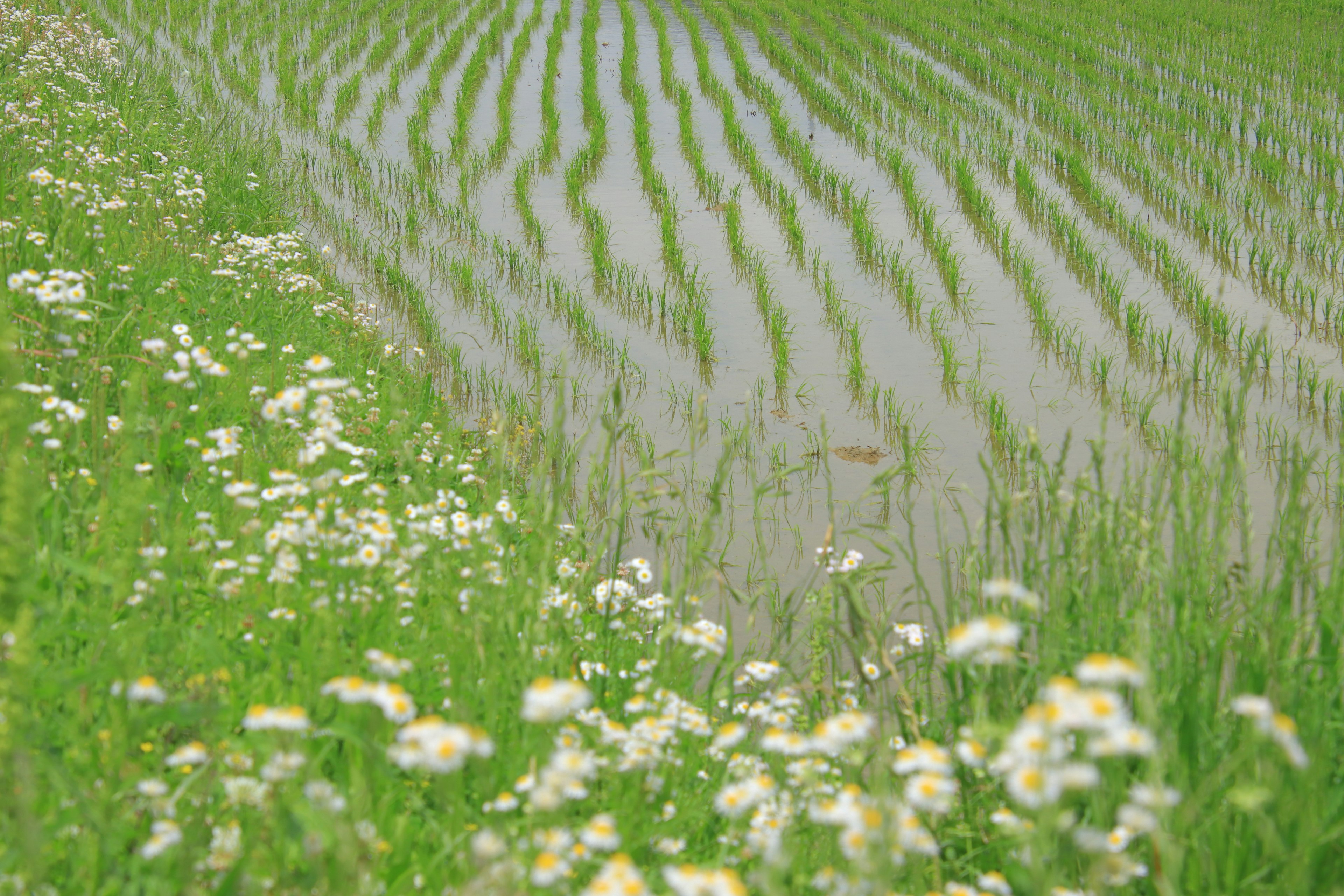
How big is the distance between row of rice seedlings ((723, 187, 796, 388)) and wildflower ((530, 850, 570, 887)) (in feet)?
12.4

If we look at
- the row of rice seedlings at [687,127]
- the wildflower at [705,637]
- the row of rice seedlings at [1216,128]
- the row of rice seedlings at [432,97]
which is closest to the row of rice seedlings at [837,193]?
the row of rice seedlings at [687,127]

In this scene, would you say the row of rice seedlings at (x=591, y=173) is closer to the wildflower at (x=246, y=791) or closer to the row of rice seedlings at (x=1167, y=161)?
the row of rice seedlings at (x=1167, y=161)

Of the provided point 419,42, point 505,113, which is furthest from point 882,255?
point 419,42

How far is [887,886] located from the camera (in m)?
1.48

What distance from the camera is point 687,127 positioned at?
9859 millimetres

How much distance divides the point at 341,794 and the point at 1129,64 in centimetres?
1354

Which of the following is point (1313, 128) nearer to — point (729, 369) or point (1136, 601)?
point (729, 369)

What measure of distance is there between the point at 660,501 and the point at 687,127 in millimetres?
6579

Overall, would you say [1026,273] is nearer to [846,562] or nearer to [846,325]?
[846,325]

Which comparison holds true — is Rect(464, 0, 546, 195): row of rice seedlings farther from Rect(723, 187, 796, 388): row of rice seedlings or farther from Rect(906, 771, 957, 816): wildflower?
Rect(906, 771, 957, 816): wildflower

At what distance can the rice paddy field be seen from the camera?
151cm

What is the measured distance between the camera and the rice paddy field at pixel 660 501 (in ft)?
4.96

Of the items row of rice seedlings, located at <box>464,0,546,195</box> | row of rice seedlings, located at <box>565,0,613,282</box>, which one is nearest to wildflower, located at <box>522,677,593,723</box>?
row of rice seedlings, located at <box>565,0,613,282</box>

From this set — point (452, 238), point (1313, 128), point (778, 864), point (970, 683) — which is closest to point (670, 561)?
point (970, 683)
